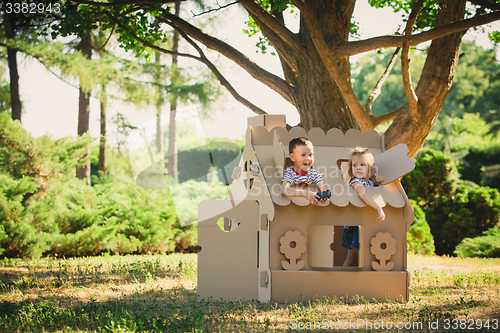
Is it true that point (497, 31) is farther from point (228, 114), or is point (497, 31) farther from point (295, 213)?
point (228, 114)

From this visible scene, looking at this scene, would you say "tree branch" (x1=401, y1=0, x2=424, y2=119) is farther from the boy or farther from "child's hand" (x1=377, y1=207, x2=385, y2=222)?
"child's hand" (x1=377, y1=207, x2=385, y2=222)

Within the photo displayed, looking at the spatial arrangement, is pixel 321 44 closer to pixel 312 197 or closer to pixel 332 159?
pixel 332 159

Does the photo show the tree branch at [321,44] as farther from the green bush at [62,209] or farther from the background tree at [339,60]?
the green bush at [62,209]

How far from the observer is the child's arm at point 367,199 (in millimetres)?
3691

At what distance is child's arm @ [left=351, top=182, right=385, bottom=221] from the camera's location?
369cm

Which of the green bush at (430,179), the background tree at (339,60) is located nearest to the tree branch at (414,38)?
the background tree at (339,60)

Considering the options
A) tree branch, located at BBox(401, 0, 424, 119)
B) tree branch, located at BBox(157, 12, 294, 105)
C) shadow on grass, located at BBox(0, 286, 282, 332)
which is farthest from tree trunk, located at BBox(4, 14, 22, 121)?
tree branch, located at BBox(401, 0, 424, 119)

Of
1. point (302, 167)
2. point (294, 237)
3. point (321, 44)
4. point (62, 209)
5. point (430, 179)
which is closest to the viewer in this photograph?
point (294, 237)

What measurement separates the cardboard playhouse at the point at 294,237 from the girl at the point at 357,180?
0.08 metres

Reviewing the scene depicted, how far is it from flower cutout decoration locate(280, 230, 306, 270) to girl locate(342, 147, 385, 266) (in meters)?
0.61

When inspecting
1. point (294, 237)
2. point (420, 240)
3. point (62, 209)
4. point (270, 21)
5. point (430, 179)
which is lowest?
point (420, 240)

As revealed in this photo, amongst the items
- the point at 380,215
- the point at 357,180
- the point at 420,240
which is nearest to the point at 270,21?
the point at 357,180

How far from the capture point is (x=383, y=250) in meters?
3.73

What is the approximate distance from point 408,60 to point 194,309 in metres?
4.17
